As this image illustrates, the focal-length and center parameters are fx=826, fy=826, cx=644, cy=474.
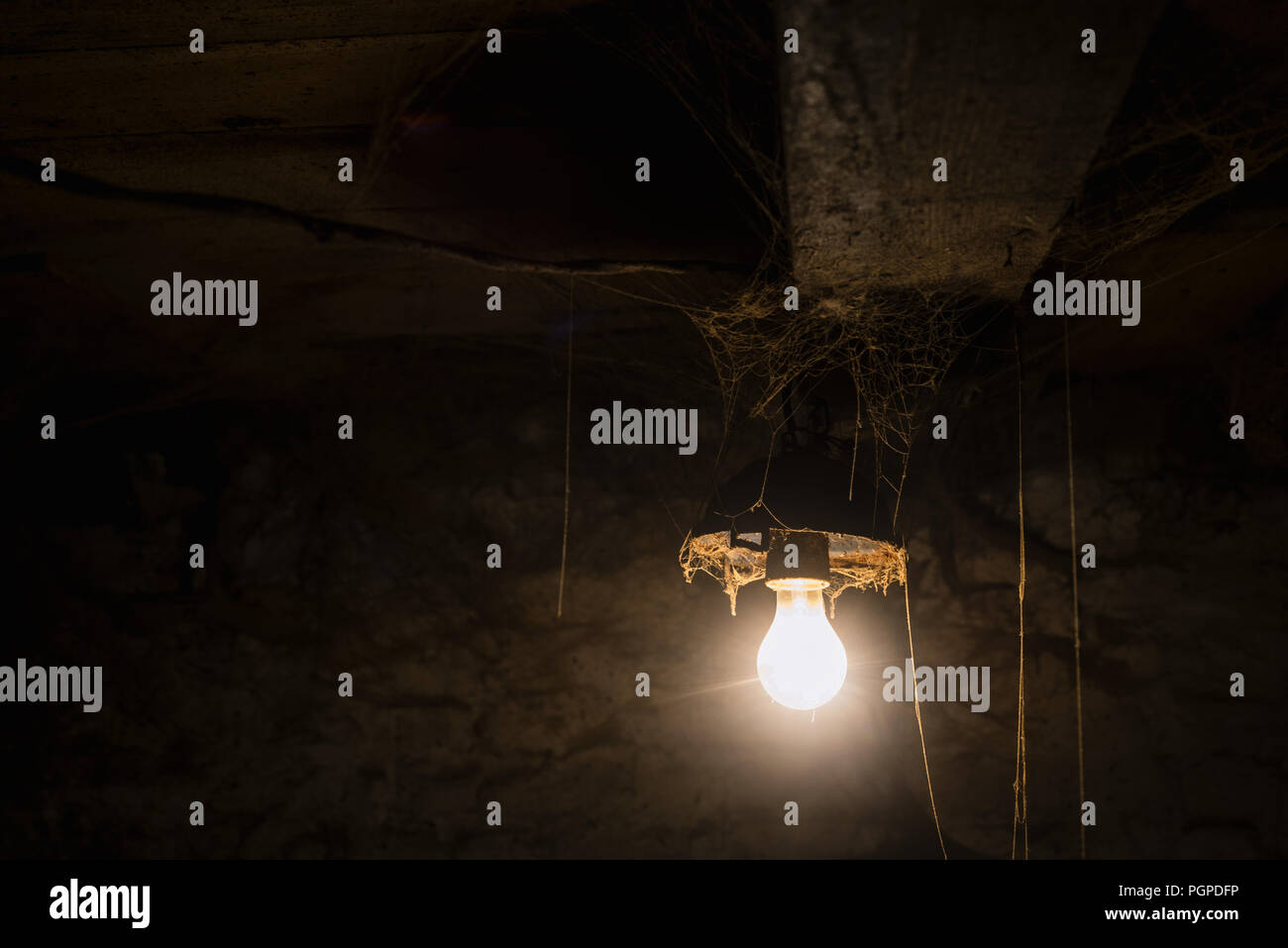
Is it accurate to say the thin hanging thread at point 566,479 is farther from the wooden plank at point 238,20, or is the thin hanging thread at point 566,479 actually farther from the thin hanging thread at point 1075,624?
the thin hanging thread at point 1075,624

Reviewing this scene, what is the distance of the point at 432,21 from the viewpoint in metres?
1.12

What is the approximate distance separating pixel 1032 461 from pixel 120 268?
2.36 meters

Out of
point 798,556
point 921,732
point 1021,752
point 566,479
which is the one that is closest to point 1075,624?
point 1021,752

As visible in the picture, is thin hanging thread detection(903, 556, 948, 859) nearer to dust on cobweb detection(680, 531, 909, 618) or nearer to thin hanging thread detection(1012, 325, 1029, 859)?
thin hanging thread detection(1012, 325, 1029, 859)

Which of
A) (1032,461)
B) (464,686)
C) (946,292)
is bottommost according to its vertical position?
(464,686)

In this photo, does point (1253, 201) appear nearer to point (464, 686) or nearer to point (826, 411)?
point (826, 411)

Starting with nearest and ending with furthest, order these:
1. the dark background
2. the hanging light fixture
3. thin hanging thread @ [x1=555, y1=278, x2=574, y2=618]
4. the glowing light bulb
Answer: the hanging light fixture, the glowing light bulb, the dark background, thin hanging thread @ [x1=555, y1=278, x2=574, y2=618]

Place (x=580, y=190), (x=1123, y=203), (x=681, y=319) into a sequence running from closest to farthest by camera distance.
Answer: (x=1123, y=203) < (x=580, y=190) < (x=681, y=319)

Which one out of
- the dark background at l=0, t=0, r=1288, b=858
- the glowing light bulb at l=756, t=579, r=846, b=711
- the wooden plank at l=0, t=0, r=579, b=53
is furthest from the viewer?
the dark background at l=0, t=0, r=1288, b=858

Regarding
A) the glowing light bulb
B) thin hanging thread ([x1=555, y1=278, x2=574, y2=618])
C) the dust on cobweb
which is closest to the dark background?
thin hanging thread ([x1=555, y1=278, x2=574, y2=618])

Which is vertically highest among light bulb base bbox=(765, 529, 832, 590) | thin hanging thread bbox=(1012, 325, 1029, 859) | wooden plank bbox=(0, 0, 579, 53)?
wooden plank bbox=(0, 0, 579, 53)

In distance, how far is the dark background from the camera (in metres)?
2.11

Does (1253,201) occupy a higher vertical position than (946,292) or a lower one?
higher
